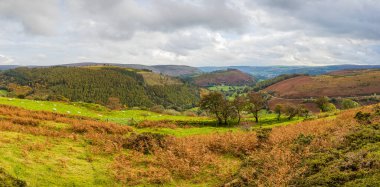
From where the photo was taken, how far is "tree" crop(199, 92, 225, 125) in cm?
5619

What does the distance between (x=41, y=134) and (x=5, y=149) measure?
490cm

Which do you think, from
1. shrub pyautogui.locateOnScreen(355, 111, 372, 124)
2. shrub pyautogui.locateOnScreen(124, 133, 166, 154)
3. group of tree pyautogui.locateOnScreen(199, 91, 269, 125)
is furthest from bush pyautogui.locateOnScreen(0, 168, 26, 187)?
group of tree pyautogui.locateOnScreen(199, 91, 269, 125)

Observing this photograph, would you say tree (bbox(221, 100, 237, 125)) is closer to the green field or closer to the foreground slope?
the green field

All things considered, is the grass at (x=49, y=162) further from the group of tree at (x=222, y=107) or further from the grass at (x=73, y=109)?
the group of tree at (x=222, y=107)

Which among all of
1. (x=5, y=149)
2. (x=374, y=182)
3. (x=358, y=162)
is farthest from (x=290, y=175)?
(x=5, y=149)

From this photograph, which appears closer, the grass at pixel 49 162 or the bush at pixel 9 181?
the bush at pixel 9 181

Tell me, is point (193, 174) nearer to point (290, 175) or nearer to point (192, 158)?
point (192, 158)

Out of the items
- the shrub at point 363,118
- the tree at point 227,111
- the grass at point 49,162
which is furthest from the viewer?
the tree at point 227,111

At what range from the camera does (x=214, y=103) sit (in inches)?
2235

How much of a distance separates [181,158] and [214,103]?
125 feet

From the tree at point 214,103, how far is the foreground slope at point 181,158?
3120 centimetres

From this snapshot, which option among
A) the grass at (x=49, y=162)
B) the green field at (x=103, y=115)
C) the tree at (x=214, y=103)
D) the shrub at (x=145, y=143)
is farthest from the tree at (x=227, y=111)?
the grass at (x=49, y=162)

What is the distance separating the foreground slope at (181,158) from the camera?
14.0 meters

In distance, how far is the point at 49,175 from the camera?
14.3m
